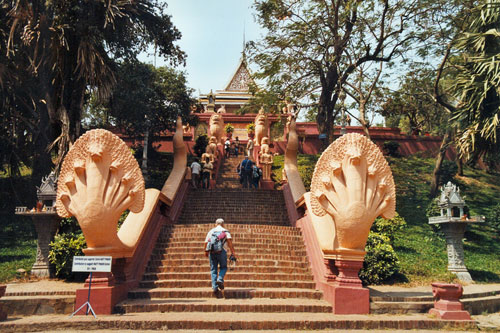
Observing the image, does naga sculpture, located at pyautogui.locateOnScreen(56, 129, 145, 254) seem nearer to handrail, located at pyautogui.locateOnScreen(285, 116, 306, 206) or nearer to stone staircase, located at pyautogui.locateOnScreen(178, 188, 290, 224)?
stone staircase, located at pyautogui.locateOnScreen(178, 188, 290, 224)

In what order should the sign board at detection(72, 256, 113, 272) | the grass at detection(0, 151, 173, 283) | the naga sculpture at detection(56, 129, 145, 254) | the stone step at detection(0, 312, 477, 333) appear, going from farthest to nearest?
the grass at detection(0, 151, 173, 283)
the naga sculpture at detection(56, 129, 145, 254)
the sign board at detection(72, 256, 113, 272)
the stone step at detection(0, 312, 477, 333)

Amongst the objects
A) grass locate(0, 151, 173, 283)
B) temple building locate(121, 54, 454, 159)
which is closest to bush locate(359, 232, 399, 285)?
grass locate(0, 151, 173, 283)

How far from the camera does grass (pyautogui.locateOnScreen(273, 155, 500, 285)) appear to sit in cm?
997

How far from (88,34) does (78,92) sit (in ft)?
6.20

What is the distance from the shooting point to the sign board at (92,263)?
6.02 meters

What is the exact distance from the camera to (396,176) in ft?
59.0

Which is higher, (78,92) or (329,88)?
(329,88)

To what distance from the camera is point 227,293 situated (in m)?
7.01

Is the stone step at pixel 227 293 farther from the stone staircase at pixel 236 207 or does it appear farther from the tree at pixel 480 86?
the tree at pixel 480 86

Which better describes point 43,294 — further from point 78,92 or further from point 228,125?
point 228,125

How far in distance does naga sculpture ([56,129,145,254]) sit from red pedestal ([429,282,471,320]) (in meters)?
4.76

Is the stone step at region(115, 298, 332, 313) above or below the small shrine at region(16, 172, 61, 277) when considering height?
below

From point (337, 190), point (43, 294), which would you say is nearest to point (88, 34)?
point (43, 294)

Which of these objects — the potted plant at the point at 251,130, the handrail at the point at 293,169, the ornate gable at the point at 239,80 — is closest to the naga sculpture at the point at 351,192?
the handrail at the point at 293,169
